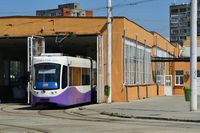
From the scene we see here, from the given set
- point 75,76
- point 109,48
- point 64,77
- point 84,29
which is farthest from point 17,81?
point 64,77

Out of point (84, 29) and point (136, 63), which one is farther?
point (136, 63)

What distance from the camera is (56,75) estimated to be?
101 feet

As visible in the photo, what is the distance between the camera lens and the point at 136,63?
45969 millimetres

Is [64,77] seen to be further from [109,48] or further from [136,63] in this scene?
[136,63]

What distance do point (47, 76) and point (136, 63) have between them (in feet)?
53.8

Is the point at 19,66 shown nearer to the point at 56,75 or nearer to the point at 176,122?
the point at 56,75

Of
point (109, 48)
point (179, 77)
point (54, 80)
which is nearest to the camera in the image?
point (54, 80)

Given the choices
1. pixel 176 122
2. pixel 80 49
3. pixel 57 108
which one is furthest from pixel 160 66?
pixel 176 122

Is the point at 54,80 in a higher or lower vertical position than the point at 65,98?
higher

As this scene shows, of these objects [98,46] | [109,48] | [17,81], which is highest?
[98,46]

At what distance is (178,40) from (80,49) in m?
39.8

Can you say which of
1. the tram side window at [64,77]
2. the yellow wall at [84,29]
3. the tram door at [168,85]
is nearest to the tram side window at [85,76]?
the yellow wall at [84,29]

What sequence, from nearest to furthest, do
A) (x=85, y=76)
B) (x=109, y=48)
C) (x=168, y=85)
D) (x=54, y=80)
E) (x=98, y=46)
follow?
(x=54, y=80) < (x=85, y=76) < (x=109, y=48) < (x=98, y=46) < (x=168, y=85)

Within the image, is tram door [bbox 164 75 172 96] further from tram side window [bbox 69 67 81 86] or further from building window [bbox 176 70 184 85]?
tram side window [bbox 69 67 81 86]
